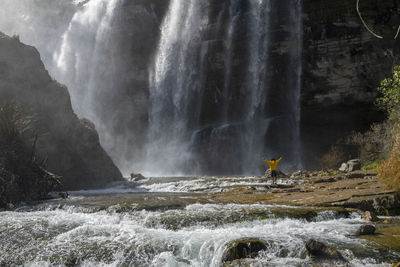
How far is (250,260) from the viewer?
22.1 ft

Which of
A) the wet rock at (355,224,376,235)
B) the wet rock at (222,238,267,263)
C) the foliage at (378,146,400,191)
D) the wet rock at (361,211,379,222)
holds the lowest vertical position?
the wet rock at (222,238,267,263)

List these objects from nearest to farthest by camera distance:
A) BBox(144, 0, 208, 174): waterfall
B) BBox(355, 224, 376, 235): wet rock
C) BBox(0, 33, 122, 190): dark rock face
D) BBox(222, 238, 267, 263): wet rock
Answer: BBox(222, 238, 267, 263): wet rock → BBox(355, 224, 376, 235): wet rock → BBox(0, 33, 122, 190): dark rock face → BBox(144, 0, 208, 174): waterfall

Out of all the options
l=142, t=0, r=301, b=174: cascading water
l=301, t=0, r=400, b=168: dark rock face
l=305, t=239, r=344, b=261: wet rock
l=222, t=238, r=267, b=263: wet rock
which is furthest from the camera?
l=142, t=0, r=301, b=174: cascading water

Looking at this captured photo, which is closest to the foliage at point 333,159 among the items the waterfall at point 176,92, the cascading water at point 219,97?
the cascading water at point 219,97

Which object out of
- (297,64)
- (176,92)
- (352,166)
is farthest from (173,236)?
(176,92)

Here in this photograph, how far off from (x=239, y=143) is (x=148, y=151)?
1128 cm

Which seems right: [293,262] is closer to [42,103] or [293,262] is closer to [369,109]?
[42,103]

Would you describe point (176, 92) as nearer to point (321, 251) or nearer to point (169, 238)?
point (169, 238)

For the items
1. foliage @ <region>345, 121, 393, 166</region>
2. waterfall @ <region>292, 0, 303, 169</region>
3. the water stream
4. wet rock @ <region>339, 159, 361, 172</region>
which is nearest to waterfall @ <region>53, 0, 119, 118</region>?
waterfall @ <region>292, 0, 303, 169</region>

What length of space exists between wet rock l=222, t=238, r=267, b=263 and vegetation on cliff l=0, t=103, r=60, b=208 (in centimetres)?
1263

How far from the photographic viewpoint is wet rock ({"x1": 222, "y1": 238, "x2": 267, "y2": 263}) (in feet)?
23.0

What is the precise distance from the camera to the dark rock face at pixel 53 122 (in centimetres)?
2511

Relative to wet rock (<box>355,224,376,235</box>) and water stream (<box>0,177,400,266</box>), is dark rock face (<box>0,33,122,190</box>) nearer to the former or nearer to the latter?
water stream (<box>0,177,400,266</box>)

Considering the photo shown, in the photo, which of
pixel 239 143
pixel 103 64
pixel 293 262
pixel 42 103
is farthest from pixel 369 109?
pixel 103 64
